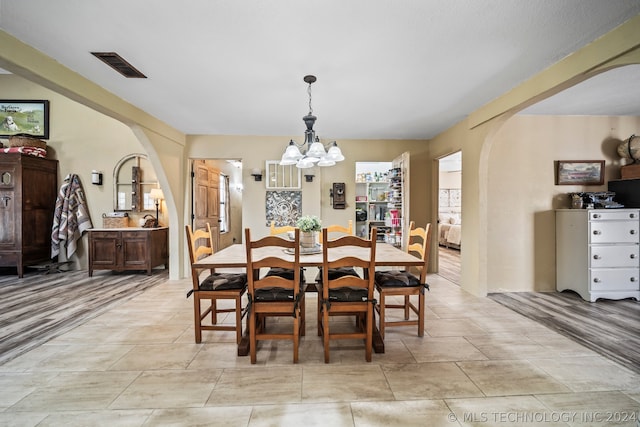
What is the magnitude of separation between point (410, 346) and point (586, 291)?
276 centimetres

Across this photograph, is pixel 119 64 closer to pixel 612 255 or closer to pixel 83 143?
pixel 83 143

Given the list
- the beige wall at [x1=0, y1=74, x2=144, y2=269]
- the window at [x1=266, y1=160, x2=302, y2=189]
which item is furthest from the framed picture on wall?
the beige wall at [x1=0, y1=74, x2=144, y2=269]

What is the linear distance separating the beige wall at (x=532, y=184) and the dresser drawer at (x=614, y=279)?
51 cm

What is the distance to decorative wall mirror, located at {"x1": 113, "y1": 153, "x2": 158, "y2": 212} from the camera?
5.22 m

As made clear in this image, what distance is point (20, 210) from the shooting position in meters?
4.59

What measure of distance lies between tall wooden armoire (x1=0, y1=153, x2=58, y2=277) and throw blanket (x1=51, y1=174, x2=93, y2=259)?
0.80 ft

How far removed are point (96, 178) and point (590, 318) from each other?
746 cm

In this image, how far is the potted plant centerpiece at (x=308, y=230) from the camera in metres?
2.63

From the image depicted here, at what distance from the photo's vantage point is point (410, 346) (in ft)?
7.75

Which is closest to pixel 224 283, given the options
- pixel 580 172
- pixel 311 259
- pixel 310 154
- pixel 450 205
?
pixel 311 259

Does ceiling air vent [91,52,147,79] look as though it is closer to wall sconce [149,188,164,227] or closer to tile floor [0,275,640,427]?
tile floor [0,275,640,427]

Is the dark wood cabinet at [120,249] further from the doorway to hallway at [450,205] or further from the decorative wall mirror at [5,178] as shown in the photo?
the doorway to hallway at [450,205]

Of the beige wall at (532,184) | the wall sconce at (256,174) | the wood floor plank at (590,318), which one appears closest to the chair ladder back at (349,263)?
the wood floor plank at (590,318)

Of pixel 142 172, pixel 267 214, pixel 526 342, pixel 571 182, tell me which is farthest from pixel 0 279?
pixel 571 182
